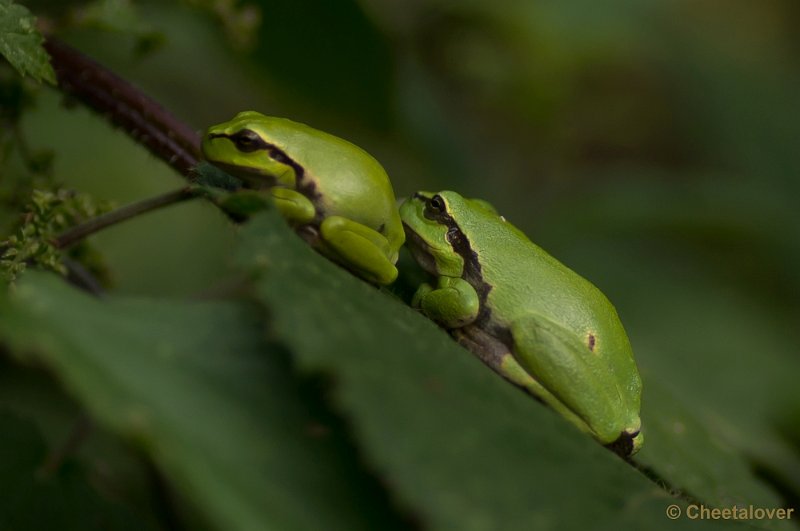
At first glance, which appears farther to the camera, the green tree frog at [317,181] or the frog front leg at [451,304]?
the frog front leg at [451,304]

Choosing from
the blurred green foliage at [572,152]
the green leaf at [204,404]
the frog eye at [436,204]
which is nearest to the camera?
the green leaf at [204,404]

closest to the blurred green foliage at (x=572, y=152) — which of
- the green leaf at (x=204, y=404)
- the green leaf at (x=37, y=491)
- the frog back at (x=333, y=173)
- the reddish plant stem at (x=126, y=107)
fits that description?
the reddish plant stem at (x=126, y=107)

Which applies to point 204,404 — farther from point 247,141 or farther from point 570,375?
point 570,375

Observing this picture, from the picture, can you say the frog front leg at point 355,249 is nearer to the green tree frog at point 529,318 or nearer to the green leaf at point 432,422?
the green tree frog at point 529,318

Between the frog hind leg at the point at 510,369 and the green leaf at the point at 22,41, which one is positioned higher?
the green leaf at the point at 22,41

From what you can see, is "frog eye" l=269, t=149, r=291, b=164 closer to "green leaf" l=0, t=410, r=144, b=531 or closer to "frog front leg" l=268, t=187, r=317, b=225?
"frog front leg" l=268, t=187, r=317, b=225

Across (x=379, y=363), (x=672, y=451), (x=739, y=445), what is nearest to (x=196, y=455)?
(x=379, y=363)

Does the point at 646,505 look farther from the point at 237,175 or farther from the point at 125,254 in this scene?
the point at 125,254
